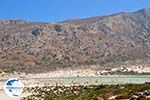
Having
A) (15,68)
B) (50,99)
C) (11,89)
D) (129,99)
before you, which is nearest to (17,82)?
(11,89)

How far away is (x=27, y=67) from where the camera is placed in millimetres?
198000

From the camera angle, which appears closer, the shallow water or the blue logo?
the blue logo

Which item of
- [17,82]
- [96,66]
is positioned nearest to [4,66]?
[96,66]

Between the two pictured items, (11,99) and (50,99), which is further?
(11,99)

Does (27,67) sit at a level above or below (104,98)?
above

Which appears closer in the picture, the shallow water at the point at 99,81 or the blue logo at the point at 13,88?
the blue logo at the point at 13,88

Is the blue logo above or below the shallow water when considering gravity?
below

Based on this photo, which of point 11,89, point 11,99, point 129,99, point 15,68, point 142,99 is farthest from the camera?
point 15,68

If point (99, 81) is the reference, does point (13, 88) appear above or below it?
below

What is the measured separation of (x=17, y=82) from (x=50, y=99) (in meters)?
28.7

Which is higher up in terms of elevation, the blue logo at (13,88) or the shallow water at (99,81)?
the shallow water at (99,81)

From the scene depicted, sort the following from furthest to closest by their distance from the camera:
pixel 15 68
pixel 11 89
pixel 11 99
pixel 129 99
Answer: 1. pixel 15 68
2. pixel 11 99
3. pixel 129 99
4. pixel 11 89

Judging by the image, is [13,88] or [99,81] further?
[99,81]

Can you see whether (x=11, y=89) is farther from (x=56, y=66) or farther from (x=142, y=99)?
(x=56, y=66)
